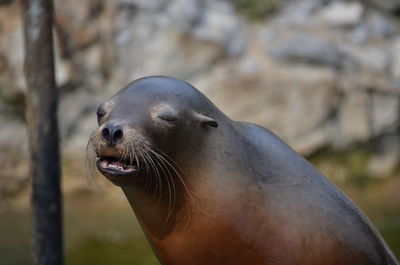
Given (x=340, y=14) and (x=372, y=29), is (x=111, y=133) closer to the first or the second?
(x=340, y=14)

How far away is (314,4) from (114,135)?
5.88 metres

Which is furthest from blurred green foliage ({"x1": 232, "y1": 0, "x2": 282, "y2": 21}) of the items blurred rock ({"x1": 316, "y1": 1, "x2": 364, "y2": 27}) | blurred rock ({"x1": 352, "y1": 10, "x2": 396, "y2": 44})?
blurred rock ({"x1": 352, "y1": 10, "x2": 396, "y2": 44})

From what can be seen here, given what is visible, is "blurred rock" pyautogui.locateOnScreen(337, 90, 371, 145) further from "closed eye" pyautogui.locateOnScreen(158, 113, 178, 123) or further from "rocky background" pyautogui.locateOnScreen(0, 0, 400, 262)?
"closed eye" pyautogui.locateOnScreen(158, 113, 178, 123)

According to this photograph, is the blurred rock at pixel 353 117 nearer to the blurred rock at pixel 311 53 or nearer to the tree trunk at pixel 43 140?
the blurred rock at pixel 311 53

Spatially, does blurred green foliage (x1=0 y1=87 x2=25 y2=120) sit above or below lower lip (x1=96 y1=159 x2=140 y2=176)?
below

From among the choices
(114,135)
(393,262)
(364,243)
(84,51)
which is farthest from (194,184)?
(84,51)

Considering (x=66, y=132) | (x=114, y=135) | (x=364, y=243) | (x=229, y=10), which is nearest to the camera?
(x=114, y=135)

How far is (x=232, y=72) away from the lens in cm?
772

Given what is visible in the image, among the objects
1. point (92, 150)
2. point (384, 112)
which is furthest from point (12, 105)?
point (92, 150)

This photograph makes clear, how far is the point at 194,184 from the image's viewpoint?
3111mm

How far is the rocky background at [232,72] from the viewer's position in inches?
301

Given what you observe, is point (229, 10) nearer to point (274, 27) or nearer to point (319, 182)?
point (274, 27)

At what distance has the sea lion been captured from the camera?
3.01 metres

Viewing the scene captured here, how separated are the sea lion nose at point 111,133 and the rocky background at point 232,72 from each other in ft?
15.6
